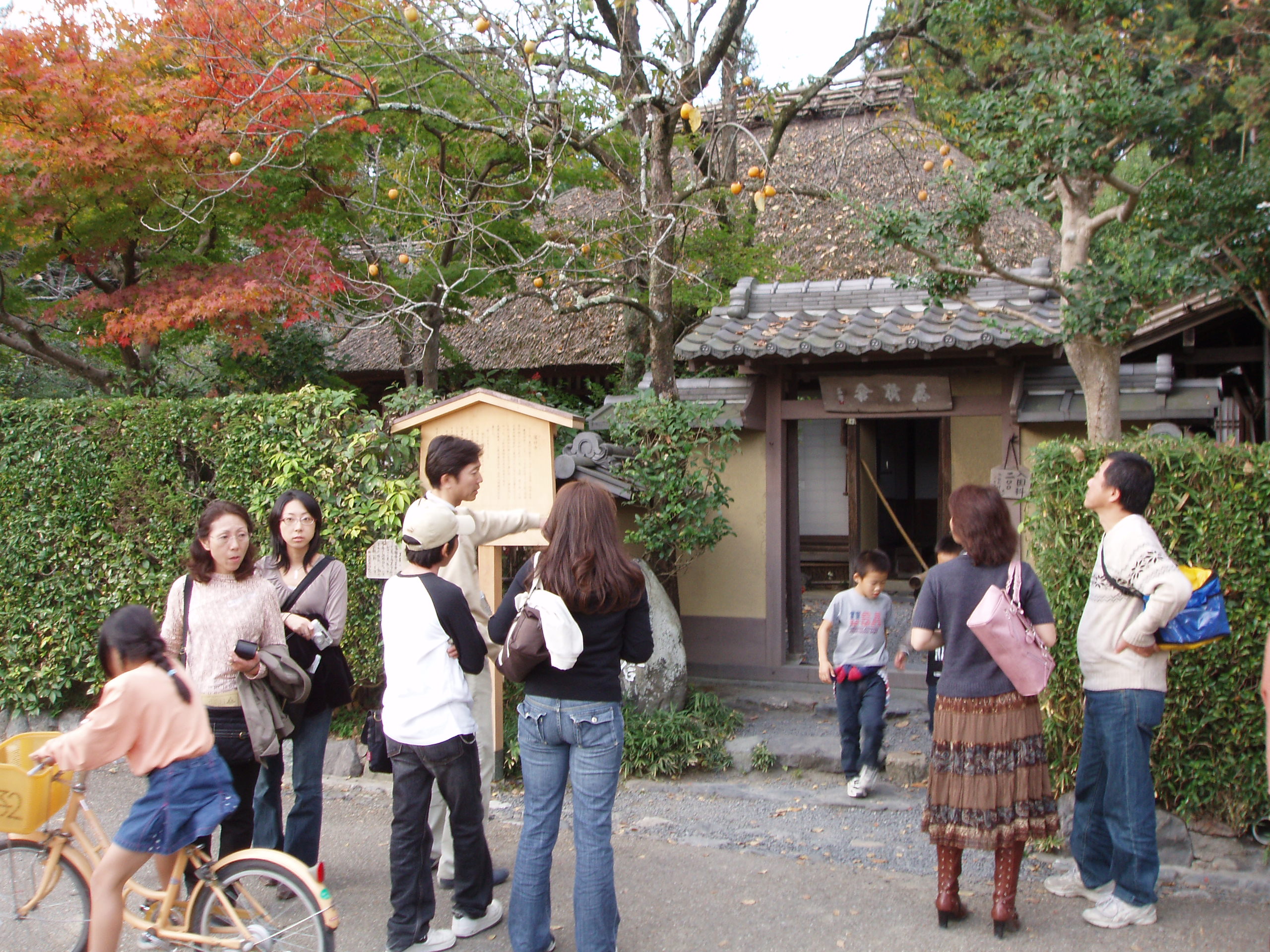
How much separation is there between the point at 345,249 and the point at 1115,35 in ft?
26.5

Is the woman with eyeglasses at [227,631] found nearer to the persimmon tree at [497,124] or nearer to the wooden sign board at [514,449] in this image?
the wooden sign board at [514,449]

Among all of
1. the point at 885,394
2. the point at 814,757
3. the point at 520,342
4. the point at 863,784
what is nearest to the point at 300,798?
the point at 863,784

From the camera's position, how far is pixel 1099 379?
19.3 feet

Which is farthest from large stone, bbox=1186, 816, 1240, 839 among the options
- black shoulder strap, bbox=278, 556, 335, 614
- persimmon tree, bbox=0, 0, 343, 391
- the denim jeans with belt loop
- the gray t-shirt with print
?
persimmon tree, bbox=0, 0, 343, 391

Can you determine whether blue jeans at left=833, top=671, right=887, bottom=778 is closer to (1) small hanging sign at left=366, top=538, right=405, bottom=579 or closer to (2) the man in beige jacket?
(2) the man in beige jacket

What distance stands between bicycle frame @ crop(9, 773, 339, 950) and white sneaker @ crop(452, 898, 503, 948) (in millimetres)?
653

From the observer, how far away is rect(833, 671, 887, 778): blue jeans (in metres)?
6.13

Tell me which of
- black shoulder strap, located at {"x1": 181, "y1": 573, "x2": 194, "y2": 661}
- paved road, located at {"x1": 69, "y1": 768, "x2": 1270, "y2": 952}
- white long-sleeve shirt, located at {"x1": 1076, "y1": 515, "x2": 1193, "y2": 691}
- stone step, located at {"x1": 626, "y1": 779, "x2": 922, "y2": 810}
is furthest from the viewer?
stone step, located at {"x1": 626, "y1": 779, "x2": 922, "y2": 810}

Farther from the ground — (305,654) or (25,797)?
(305,654)

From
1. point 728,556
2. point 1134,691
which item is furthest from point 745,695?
point 1134,691

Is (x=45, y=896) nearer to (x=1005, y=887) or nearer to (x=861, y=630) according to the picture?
(x=1005, y=887)

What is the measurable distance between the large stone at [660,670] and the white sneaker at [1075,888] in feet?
9.84

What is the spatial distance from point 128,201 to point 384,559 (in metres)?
4.62

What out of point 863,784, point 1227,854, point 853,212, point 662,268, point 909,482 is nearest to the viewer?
point 1227,854
